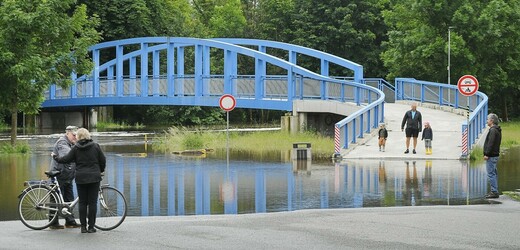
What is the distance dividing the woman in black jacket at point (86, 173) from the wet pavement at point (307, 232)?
0.28 meters

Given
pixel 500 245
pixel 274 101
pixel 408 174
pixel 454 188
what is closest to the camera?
pixel 500 245

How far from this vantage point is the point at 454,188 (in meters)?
19.4

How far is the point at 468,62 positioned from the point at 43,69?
28.3m

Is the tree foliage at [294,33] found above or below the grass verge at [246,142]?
above

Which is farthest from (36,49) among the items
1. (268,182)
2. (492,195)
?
(492,195)

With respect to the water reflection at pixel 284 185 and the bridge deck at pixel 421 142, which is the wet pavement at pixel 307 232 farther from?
the bridge deck at pixel 421 142

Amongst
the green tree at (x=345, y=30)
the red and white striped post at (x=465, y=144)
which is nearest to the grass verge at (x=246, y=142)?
the red and white striped post at (x=465, y=144)

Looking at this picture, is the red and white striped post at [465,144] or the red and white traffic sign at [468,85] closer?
the red and white striped post at [465,144]

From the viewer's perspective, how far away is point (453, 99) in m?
41.5

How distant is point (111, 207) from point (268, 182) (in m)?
7.51

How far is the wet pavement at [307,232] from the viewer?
37.8 feet

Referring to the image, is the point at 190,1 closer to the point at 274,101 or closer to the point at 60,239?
the point at 274,101

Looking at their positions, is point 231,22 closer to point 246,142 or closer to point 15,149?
point 246,142

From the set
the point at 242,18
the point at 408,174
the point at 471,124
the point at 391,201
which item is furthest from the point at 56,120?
the point at 391,201
